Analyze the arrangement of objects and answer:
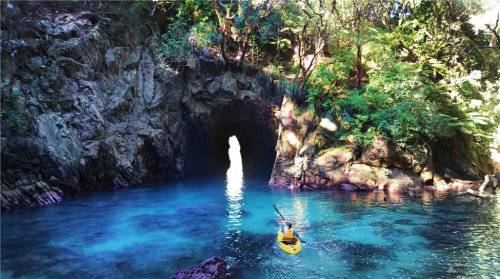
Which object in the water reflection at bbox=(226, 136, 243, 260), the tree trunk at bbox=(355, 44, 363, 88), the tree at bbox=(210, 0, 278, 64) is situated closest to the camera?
the water reflection at bbox=(226, 136, 243, 260)

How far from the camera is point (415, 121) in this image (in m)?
23.0

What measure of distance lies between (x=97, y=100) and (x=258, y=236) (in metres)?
15.5

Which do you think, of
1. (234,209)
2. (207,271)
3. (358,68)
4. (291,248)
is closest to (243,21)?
(358,68)

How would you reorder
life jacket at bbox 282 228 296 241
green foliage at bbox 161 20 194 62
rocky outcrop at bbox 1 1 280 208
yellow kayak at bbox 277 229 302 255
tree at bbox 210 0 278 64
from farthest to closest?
green foliage at bbox 161 20 194 62
tree at bbox 210 0 278 64
rocky outcrop at bbox 1 1 280 208
life jacket at bbox 282 228 296 241
yellow kayak at bbox 277 229 302 255

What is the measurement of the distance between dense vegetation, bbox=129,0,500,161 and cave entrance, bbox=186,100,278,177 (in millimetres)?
4384

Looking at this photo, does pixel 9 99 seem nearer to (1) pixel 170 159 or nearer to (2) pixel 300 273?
(1) pixel 170 159

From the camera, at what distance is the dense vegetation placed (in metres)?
23.7

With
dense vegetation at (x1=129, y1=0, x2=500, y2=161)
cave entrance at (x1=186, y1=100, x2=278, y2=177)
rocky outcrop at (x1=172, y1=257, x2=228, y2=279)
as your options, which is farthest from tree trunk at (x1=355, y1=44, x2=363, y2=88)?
rocky outcrop at (x1=172, y1=257, x2=228, y2=279)

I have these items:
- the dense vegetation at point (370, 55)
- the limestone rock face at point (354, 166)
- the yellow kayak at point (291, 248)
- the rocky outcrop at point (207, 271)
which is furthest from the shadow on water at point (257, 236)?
the dense vegetation at point (370, 55)

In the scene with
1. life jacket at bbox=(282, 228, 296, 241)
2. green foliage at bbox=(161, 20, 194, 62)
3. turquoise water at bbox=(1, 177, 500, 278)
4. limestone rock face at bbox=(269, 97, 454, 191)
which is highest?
green foliage at bbox=(161, 20, 194, 62)

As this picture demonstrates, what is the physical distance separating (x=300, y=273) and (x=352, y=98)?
16631 millimetres

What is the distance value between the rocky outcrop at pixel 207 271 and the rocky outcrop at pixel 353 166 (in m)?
14.2

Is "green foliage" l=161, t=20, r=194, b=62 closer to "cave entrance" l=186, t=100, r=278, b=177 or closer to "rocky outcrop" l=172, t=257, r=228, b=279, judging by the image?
"cave entrance" l=186, t=100, r=278, b=177

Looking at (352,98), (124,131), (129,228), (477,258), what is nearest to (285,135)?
(352,98)
